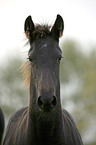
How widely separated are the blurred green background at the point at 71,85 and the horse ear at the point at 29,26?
15.3 metres

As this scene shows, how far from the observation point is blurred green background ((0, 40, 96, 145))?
1922cm

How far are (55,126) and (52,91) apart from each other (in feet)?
2.38

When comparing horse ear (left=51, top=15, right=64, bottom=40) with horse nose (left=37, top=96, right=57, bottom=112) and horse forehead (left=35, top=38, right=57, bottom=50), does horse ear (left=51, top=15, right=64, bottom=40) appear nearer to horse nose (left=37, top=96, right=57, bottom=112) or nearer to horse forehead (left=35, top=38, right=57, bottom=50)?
horse forehead (left=35, top=38, right=57, bottom=50)

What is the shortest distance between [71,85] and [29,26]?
17.3 metres

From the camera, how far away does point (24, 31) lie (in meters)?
3.86

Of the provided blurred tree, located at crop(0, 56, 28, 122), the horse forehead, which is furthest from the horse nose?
blurred tree, located at crop(0, 56, 28, 122)

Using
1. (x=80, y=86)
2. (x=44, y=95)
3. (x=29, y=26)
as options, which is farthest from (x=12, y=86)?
(x=44, y=95)

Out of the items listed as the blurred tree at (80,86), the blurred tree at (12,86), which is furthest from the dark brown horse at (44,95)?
the blurred tree at (12,86)

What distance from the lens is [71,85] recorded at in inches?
813

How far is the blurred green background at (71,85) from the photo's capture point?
1922 cm

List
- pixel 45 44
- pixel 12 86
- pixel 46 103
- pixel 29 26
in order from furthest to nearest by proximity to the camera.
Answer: pixel 12 86
pixel 29 26
pixel 45 44
pixel 46 103

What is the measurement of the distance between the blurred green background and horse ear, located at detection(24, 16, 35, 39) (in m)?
15.3

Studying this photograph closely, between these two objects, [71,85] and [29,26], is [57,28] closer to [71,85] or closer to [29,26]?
[29,26]

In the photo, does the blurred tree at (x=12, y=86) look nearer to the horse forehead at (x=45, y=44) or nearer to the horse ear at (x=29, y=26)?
the horse ear at (x=29, y=26)
